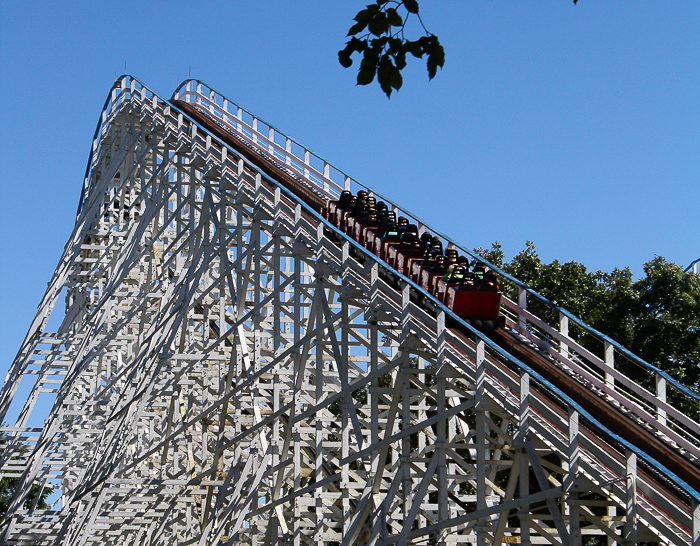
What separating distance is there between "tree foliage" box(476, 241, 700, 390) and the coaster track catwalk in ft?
3.87

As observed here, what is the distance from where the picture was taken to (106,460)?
20.1 m

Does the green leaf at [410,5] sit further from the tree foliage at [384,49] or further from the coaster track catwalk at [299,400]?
the coaster track catwalk at [299,400]

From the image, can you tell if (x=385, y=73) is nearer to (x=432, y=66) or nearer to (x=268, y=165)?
(x=432, y=66)

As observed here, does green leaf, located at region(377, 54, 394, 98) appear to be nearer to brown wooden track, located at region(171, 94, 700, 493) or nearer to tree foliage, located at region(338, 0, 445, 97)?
tree foliage, located at region(338, 0, 445, 97)

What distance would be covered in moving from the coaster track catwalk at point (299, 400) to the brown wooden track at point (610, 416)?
36mm

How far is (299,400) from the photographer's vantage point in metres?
18.4

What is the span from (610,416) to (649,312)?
18895 mm

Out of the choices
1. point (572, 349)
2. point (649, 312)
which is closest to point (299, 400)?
point (572, 349)

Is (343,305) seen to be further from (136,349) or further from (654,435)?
(136,349)

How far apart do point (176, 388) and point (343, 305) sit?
186 inches

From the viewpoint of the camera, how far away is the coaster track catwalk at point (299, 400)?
13117mm

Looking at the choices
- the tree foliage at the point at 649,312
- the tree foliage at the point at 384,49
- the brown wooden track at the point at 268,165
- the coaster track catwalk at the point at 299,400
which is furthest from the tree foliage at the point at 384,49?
the tree foliage at the point at 649,312

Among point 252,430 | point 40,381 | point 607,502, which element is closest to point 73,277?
point 40,381

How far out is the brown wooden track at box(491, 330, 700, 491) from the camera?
41.9 ft
